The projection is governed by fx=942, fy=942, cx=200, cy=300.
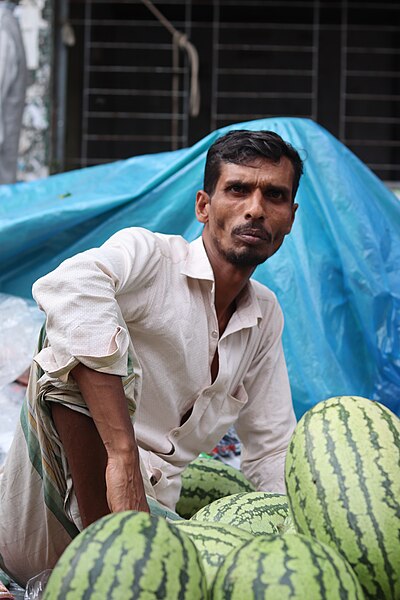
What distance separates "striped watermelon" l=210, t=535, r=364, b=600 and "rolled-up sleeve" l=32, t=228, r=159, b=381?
63 centimetres

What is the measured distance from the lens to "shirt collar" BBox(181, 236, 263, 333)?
2.40 m

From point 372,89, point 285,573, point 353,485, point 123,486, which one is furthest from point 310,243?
point 372,89

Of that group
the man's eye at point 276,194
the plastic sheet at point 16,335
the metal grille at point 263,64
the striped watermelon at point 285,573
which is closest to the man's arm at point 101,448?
the striped watermelon at point 285,573

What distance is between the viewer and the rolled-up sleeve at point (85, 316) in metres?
1.87

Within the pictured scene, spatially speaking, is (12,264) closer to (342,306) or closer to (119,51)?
(342,306)

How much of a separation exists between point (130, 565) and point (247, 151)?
1431 millimetres

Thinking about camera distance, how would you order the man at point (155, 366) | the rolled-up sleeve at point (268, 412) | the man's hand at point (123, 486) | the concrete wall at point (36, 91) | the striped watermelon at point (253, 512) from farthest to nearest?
the concrete wall at point (36, 91)
the rolled-up sleeve at point (268, 412)
the striped watermelon at point (253, 512)
the man at point (155, 366)
the man's hand at point (123, 486)

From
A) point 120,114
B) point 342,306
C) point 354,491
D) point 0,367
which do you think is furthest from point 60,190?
point 120,114

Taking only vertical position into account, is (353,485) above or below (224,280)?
below

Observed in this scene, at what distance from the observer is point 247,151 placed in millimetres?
2463

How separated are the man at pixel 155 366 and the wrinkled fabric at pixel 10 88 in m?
3.64

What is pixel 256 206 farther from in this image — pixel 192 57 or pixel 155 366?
pixel 192 57

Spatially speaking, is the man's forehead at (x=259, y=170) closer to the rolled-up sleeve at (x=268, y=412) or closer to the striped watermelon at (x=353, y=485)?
the rolled-up sleeve at (x=268, y=412)

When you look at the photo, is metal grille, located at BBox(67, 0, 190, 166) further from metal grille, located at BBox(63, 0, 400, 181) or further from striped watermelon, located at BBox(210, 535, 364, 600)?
striped watermelon, located at BBox(210, 535, 364, 600)
